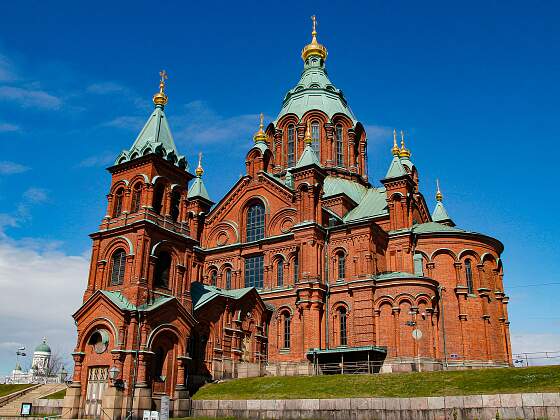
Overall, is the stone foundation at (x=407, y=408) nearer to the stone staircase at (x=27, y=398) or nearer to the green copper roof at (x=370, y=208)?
the stone staircase at (x=27, y=398)

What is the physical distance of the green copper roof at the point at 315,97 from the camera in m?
52.3

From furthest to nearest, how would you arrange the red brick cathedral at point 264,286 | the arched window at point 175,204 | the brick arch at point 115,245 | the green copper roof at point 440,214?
the green copper roof at point 440,214 < the arched window at point 175,204 < the brick arch at point 115,245 < the red brick cathedral at point 264,286

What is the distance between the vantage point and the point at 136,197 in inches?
1313

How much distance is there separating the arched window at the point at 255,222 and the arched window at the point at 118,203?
12.6 m

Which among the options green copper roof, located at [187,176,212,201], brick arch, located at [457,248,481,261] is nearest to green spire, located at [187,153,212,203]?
green copper roof, located at [187,176,212,201]

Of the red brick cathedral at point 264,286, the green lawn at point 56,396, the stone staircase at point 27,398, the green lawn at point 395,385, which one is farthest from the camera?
the green lawn at point 56,396

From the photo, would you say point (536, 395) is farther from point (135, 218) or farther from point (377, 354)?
point (135, 218)

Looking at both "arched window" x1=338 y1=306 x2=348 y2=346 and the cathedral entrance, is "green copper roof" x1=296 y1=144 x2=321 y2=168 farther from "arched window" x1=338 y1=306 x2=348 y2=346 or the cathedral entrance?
the cathedral entrance

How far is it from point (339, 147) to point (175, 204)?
21474mm

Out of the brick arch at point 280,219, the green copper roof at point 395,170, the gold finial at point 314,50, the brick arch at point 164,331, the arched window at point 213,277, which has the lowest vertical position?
the brick arch at point 164,331

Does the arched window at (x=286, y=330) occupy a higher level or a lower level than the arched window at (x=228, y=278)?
lower

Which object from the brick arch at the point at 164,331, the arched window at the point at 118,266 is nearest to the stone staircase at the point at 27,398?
the arched window at the point at 118,266

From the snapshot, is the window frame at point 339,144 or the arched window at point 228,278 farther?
the window frame at point 339,144

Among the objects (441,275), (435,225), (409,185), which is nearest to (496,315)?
(441,275)
